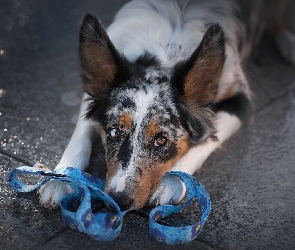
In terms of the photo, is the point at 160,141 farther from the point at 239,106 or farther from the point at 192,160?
the point at 239,106

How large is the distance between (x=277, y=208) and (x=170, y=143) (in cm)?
86

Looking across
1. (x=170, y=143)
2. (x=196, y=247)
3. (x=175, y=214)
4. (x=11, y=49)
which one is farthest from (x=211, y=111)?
(x=11, y=49)

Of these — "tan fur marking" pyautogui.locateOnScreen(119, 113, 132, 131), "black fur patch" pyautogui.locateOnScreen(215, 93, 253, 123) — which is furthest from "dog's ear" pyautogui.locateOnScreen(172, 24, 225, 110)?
A: "black fur patch" pyautogui.locateOnScreen(215, 93, 253, 123)

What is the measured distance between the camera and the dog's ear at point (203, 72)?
353cm

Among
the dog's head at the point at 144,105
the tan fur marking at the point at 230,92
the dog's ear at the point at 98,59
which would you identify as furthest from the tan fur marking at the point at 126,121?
the tan fur marking at the point at 230,92

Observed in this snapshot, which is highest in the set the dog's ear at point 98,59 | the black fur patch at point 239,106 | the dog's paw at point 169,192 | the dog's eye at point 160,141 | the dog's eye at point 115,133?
the dog's ear at point 98,59

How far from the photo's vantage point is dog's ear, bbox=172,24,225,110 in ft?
11.6

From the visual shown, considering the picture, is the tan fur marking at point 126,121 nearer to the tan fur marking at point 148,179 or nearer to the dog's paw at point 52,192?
the tan fur marking at point 148,179

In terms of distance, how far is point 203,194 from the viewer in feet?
11.6

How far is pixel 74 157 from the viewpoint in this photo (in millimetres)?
3904

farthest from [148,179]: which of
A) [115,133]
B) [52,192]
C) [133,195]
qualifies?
[52,192]

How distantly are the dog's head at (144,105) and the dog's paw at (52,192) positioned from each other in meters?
0.31

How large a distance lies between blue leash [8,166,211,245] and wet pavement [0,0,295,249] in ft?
0.26

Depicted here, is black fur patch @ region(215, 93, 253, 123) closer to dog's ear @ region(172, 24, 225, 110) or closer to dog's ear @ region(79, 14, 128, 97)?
dog's ear @ region(172, 24, 225, 110)
